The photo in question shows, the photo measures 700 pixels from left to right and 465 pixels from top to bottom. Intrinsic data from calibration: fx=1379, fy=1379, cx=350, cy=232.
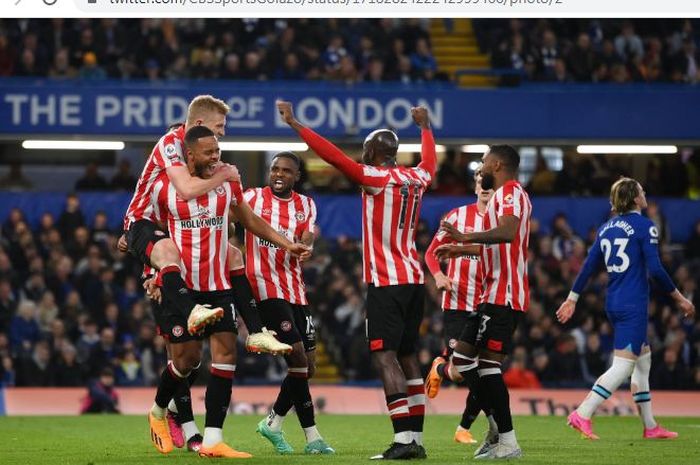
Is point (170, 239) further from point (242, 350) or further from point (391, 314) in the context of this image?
point (242, 350)

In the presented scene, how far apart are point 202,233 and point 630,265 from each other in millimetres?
4307

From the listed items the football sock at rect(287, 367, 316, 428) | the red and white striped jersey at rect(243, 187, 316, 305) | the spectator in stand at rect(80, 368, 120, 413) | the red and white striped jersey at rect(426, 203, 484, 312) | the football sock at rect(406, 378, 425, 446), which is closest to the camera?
the football sock at rect(406, 378, 425, 446)

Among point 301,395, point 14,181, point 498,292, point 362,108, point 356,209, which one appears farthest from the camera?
point 14,181

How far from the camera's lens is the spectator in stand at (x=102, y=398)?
1864cm

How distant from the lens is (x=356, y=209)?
941 inches

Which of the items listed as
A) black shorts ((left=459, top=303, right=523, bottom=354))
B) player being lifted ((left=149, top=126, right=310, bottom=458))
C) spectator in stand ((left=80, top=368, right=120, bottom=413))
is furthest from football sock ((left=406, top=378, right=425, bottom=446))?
spectator in stand ((left=80, top=368, right=120, bottom=413))

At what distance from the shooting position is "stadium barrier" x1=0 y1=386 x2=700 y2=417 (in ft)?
60.4

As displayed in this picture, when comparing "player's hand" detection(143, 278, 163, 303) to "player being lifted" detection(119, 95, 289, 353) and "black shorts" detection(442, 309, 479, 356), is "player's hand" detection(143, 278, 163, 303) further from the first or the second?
"black shorts" detection(442, 309, 479, 356)

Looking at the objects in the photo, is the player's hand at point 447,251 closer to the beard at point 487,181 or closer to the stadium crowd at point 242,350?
the beard at point 487,181

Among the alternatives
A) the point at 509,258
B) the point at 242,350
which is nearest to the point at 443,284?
the point at 509,258

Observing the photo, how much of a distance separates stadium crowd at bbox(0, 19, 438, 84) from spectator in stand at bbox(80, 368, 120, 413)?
6947mm

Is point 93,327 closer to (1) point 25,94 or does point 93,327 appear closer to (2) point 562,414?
(1) point 25,94

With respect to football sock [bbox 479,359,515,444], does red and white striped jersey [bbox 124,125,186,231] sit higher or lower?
higher

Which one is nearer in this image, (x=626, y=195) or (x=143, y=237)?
(x=143, y=237)
